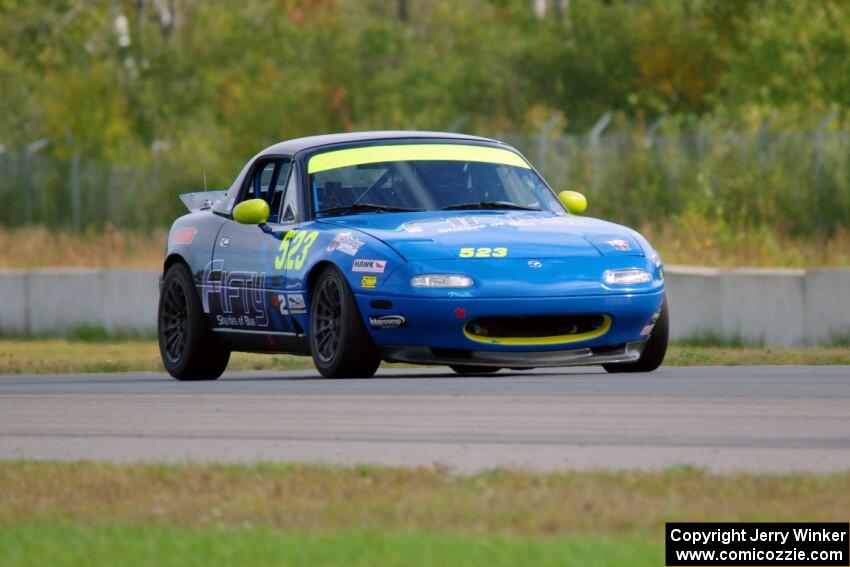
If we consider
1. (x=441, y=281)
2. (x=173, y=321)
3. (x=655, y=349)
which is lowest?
(x=655, y=349)

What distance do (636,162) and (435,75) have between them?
16.9 metres

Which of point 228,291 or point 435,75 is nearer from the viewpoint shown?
point 228,291

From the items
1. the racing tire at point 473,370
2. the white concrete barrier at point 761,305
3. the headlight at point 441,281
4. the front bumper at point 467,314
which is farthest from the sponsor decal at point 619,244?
the white concrete barrier at point 761,305

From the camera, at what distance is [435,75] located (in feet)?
153

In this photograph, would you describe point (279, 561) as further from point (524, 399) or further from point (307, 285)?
point (307, 285)

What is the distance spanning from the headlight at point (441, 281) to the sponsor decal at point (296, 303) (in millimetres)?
1017

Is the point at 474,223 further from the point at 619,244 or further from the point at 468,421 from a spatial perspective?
the point at 468,421

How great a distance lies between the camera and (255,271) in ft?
46.1

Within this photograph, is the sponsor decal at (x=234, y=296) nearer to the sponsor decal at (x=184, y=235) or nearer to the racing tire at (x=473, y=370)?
the sponsor decal at (x=184, y=235)

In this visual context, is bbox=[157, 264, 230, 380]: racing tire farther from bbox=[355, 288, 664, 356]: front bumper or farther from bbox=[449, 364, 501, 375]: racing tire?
bbox=[355, 288, 664, 356]: front bumper

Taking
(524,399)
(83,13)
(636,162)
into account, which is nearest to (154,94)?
(83,13)

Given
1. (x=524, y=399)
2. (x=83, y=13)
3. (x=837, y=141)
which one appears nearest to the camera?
(x=524, y=399)

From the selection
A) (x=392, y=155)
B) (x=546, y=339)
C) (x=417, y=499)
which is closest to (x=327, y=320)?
(x=546, y=339)

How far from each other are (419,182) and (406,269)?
57.3 inches
